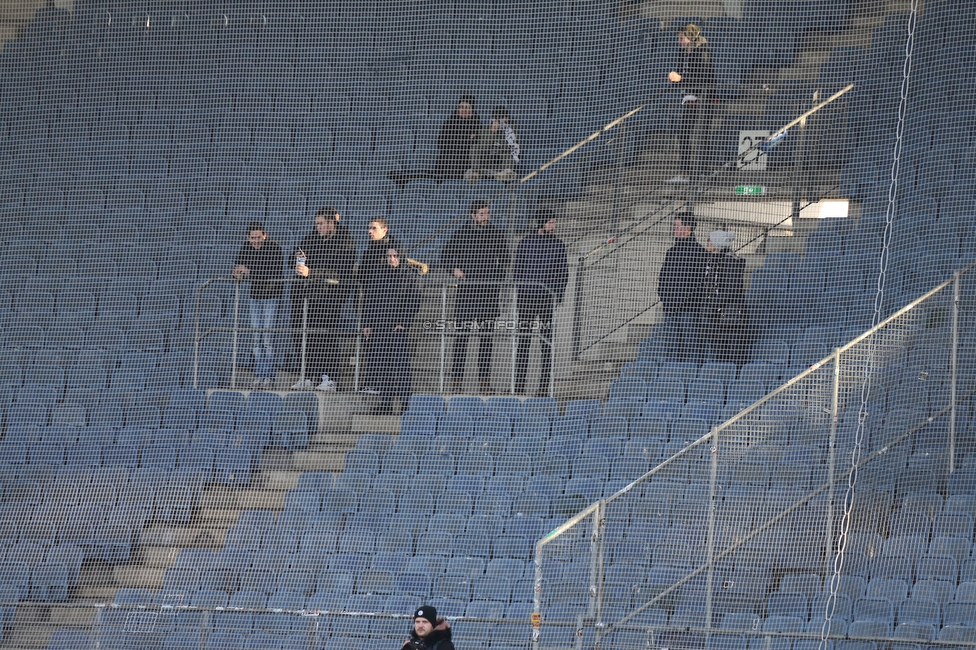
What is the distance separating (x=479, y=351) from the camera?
1023 centimetres

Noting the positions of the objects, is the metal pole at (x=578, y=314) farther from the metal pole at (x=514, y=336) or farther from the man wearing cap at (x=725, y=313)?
the man wearing cap at (x=725, y=313)

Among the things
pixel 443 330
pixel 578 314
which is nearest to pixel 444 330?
pixel 443 330

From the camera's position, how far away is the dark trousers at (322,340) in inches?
412

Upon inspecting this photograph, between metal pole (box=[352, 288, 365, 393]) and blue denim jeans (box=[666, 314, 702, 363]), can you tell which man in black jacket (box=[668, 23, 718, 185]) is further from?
metal pole (box=[352, 288, 365, 393])

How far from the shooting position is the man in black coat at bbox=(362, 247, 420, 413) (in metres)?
10.3

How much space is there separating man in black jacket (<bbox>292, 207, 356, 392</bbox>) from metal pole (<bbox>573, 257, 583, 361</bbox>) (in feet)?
5.73

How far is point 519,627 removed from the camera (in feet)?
26.4

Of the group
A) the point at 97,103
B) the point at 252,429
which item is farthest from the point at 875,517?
the point at 97,103

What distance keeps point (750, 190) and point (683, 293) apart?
1.49 m

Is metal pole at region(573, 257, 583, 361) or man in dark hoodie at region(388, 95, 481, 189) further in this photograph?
man in dark hoodie at region(388, 95, 481, 189)

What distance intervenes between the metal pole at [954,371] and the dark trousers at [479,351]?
3.31 m

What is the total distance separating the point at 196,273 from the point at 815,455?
586 centimetres

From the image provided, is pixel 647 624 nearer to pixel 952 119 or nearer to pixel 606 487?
pixel 606 487

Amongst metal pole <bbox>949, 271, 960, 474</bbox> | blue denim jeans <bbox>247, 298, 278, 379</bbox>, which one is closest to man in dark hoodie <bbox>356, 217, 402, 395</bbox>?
blue denim jeans <bbox>247, 298, 278, 379</bbox>
